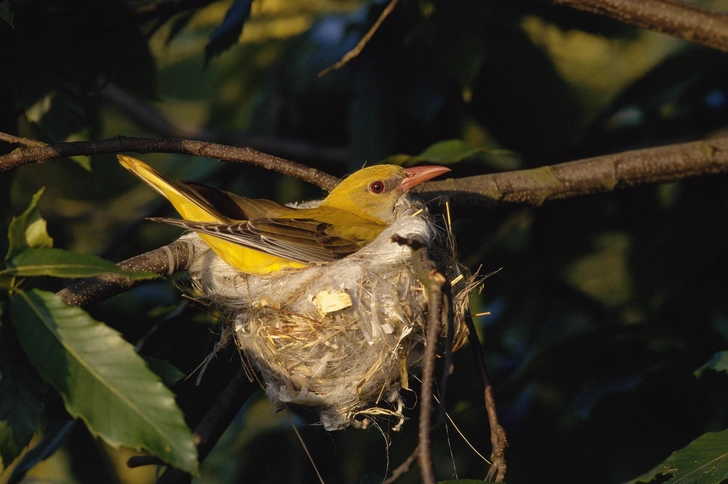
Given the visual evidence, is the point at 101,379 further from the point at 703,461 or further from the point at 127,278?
the point at 703,461

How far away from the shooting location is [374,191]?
14.4 feet

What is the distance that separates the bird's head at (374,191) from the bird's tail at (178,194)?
0.73 meters

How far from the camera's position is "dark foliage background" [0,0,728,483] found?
4.06 meters

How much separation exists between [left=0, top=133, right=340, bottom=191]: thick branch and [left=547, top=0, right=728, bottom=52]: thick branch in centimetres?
166

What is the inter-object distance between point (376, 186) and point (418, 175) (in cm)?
31

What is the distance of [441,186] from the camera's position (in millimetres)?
3926

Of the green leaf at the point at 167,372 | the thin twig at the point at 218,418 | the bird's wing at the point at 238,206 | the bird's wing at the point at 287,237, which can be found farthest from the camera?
the bird's wing at the point at 238,206

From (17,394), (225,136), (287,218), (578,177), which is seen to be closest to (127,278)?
(17,394)

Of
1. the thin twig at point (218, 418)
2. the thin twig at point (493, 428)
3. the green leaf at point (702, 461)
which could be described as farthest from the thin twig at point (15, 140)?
the green leaf at point (702, 461)

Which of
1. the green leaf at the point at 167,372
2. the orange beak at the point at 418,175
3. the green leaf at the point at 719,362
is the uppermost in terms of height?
the green leaf at the point at 167,372

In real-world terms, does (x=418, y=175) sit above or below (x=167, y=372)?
below

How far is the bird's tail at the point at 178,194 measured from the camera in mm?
3508

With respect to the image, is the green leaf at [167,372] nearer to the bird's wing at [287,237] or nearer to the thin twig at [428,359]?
the thin twig at [428,359]

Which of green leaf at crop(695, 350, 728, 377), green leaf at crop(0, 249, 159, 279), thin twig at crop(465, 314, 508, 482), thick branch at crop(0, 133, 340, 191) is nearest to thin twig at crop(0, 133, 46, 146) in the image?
thick branch at crop(0, 133, 340, 191)
